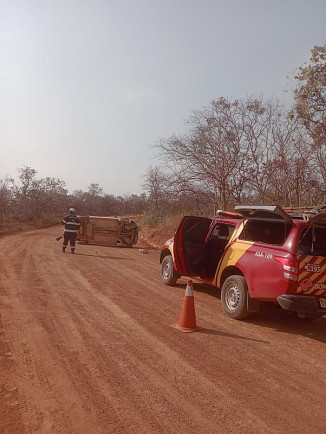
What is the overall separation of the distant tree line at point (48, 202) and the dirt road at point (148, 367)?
2806 centimetres

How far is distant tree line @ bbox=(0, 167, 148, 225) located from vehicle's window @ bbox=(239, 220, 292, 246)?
94.2 feet

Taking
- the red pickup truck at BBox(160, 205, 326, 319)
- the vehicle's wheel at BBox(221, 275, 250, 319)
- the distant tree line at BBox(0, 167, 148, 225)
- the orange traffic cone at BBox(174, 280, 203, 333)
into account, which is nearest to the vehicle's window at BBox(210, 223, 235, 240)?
the red pickup truck at BBox(160, 205, 326, 319)

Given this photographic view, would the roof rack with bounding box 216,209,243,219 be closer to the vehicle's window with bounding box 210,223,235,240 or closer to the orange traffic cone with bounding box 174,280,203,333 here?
the vehicle's window with bounding box 210,223,235,240

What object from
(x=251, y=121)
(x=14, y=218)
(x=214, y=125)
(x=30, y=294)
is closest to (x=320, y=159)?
(x=251, y=121)

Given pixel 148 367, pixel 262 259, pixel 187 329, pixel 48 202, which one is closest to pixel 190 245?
pixel 262 259

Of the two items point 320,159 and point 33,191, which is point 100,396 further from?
point 33,191

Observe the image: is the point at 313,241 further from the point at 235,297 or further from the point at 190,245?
the point at 190,245

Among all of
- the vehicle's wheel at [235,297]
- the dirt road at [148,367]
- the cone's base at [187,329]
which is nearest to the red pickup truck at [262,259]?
the vehicle's wheel at [235,297]

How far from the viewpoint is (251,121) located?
61.6 ft

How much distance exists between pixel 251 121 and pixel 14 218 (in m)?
26.1

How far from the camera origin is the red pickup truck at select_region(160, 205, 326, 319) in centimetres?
543

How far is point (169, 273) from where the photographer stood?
29.1 feet

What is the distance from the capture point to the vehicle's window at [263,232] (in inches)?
269

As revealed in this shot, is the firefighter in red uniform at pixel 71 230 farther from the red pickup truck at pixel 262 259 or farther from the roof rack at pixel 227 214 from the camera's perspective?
the roof rack at pixel 227 214
